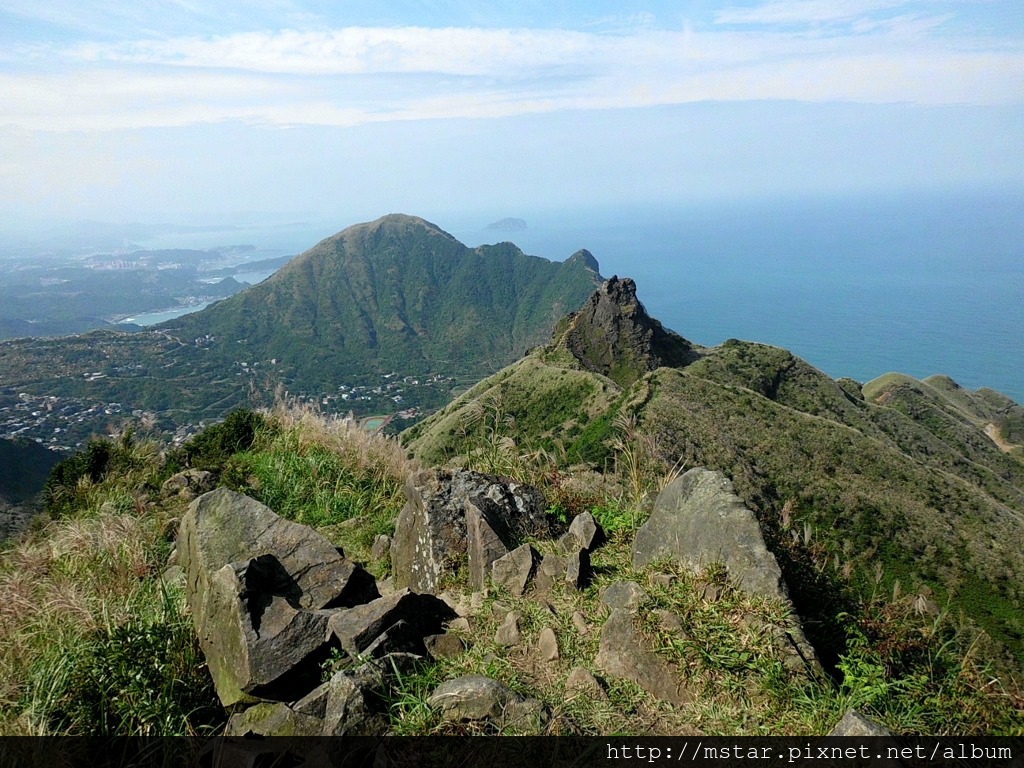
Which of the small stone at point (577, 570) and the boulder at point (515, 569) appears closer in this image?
the small stone at point (577, 570)

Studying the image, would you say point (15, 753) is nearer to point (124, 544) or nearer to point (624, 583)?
point (124, 544)

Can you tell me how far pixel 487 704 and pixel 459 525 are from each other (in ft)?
8.49

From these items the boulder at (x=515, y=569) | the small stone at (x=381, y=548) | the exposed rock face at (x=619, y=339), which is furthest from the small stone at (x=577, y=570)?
the exposed rock face at (x=619, y=339)

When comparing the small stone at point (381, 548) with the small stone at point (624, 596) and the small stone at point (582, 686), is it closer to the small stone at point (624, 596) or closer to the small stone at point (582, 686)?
the small stone at point (624, 596)

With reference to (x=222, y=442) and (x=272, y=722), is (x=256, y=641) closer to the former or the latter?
(x=272, y=722)

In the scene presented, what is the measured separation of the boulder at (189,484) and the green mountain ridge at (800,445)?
3.90 metres

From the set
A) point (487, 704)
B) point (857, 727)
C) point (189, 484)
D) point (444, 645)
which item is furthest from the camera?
point (189, 484)

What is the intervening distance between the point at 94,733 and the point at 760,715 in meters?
4.05

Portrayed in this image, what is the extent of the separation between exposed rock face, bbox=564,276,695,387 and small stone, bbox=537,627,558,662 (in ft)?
272

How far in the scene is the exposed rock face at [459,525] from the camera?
559 centimetres

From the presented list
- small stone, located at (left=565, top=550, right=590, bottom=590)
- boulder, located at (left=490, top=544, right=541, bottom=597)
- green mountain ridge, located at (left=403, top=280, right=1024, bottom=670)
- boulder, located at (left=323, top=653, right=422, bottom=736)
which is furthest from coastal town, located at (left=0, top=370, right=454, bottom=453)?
boulder, located at (left=323, top=653, right=422, bottom=736)

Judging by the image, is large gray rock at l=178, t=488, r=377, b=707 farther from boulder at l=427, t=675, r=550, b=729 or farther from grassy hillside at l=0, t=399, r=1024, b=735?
boulder at l=427, t=675, r=550, b=729

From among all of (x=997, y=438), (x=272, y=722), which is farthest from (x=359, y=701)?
(x=997, y=438)

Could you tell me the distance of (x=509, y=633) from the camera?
4.41 m
